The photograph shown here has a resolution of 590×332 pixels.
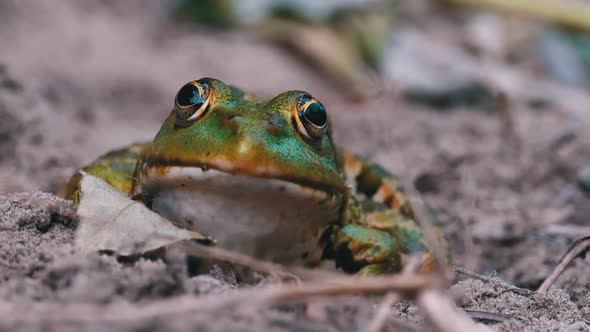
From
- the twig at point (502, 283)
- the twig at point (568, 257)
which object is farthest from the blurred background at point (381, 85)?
the twig at point (502, 283)

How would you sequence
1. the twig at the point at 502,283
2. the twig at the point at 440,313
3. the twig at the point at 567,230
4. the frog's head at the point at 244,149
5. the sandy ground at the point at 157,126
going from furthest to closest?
the twig at the point at 567,230, the twig at the point at 502,283, the frog's head at the point at 244,149, the sandy ground at the point at 157,126, the twig at the point at 440,313

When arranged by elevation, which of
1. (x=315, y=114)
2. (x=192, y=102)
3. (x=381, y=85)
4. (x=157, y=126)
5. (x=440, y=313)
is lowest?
(x=440, y=313)

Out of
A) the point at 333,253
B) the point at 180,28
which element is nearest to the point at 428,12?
the point at 180,28

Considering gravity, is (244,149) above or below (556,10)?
below

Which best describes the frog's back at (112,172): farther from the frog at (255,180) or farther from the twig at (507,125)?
the twig at (507,125)

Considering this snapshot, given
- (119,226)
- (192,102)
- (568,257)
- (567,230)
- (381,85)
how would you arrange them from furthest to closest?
(381,85) → (567,230) → (568,257) → (192,102) → (119,226)

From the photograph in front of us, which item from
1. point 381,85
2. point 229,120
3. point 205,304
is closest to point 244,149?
point 229,120

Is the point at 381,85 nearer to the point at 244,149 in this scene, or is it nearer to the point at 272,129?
the point at 272,129
